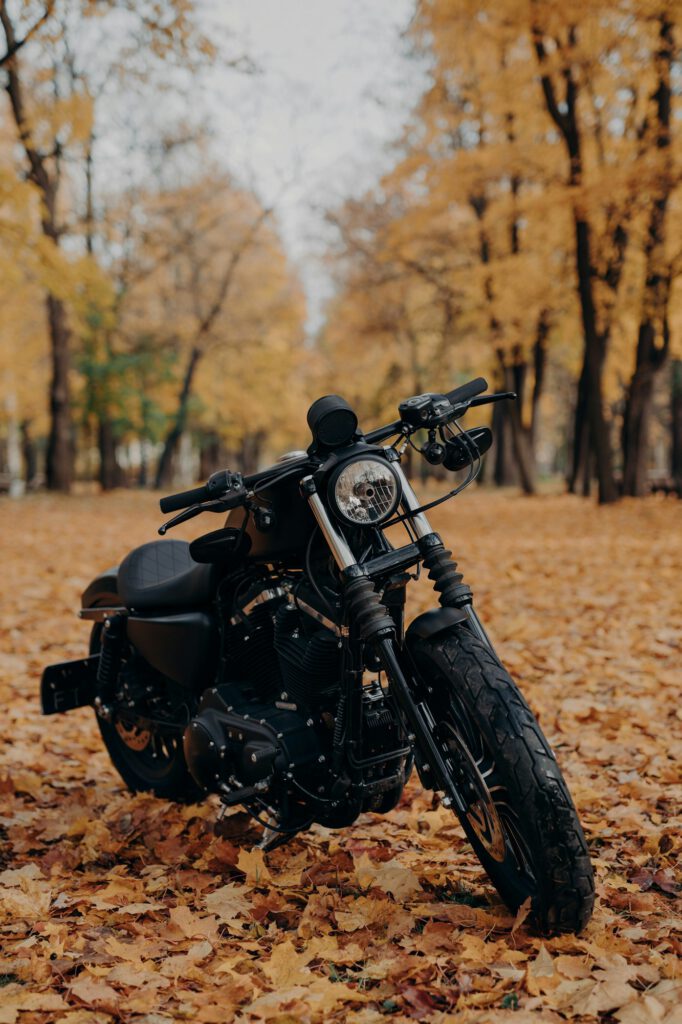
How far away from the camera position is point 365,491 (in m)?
2.60

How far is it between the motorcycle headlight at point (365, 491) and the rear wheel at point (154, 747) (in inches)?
58.6

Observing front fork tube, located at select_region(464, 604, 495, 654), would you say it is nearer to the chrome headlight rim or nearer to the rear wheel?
the chrome headlight rim

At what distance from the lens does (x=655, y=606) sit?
701 centimetres

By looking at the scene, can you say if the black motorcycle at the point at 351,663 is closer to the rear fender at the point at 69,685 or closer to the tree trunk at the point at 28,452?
the rear fender at the point at 69,685

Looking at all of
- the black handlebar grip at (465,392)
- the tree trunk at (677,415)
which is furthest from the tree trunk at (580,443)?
the black handlebar grip at (465,392)

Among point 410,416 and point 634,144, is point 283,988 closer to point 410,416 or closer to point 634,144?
point 410,416

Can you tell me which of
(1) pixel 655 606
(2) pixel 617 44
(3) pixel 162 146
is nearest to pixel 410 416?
(1) pixel 655 606

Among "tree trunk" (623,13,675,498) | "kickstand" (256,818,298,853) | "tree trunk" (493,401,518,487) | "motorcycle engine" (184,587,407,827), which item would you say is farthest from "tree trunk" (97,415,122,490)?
"kickstand" (256,818,298,853)

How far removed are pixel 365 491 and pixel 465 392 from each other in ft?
1.78

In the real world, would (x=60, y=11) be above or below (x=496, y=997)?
above

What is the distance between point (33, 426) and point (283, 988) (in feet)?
142

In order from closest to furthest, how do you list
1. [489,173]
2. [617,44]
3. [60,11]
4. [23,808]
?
[23,808] < [60,11] < [617,44] < [489,173]

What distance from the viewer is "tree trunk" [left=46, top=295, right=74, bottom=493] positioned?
2169 centimetres

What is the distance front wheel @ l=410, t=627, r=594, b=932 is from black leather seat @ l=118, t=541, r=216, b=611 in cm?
110
